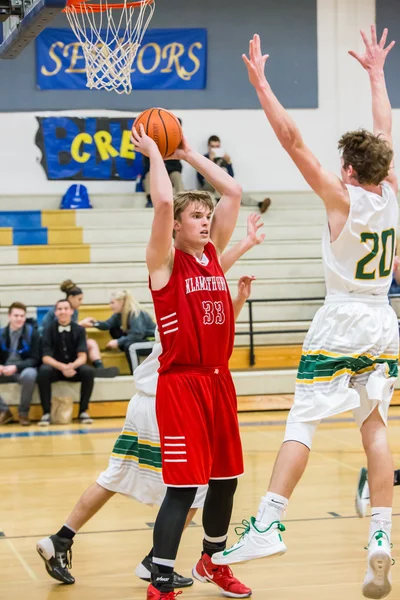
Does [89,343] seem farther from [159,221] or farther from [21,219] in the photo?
[159,221]

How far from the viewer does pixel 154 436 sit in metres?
4.44

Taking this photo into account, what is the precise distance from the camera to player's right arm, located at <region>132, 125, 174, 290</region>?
3.84 metres

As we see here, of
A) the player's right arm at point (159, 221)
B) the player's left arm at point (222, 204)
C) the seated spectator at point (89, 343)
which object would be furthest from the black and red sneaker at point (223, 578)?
the seated spectator at point (89, 343)

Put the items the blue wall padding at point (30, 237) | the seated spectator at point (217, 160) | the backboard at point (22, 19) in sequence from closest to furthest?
1. the backboard at point (22, 19)
2. the blue wall padding at point (30, 237)
3. the seated spectator at point (217, 160)

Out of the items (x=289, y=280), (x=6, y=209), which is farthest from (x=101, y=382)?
(x=6, y=209)

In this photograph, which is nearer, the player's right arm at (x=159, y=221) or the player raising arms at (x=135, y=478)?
the player's right arm at (x=159, y=221)

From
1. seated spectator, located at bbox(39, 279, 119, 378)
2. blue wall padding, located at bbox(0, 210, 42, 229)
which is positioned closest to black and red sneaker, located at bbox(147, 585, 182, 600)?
seated spectator, located at bbox(39, 279, 119, 378)

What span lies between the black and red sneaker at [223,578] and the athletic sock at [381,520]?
0.74m

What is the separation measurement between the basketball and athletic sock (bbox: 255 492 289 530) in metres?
1.61

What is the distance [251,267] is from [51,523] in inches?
320

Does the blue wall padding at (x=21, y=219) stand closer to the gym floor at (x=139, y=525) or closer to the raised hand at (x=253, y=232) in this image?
the gym floor at (x=139, y=525)

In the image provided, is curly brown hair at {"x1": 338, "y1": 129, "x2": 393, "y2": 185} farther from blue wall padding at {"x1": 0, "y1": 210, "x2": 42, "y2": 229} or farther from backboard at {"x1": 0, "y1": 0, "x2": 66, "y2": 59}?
blue wall padding at {"x1": 0, "y1": 210, "x2": 42, "y2": 229}

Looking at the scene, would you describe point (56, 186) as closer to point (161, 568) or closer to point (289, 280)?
point (289, 280)

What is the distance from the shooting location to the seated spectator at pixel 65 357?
1036 cm
